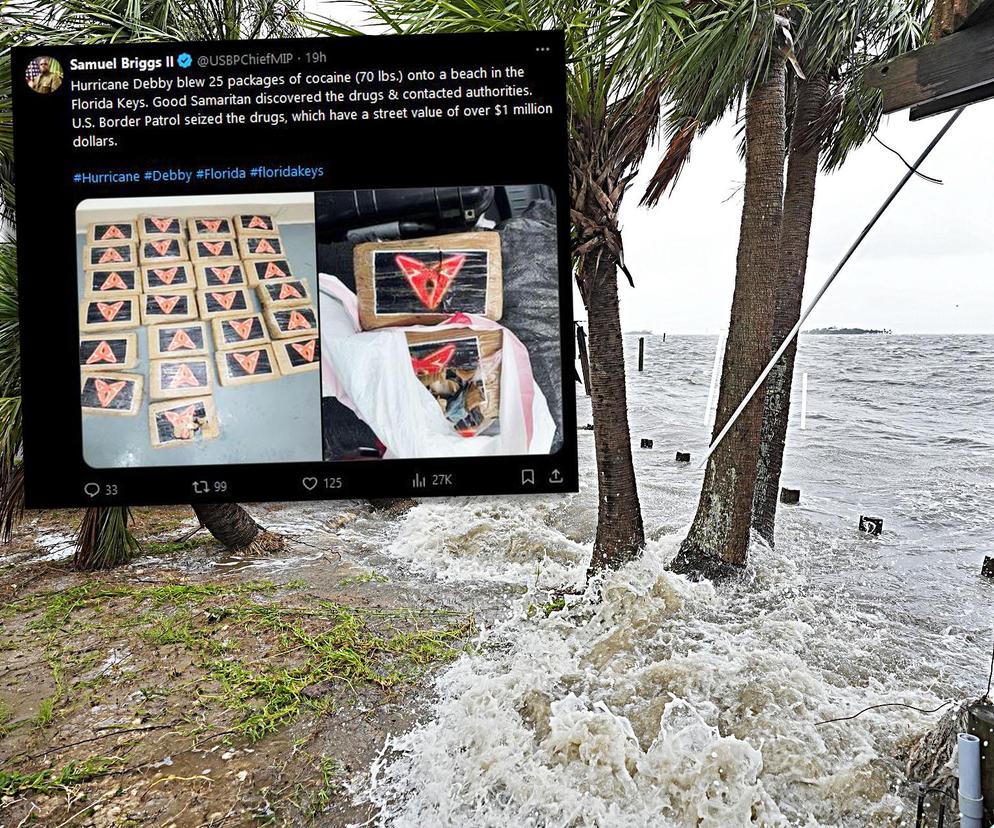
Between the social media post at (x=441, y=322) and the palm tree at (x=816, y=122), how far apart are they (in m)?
3.87

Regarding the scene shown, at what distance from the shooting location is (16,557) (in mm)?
7426

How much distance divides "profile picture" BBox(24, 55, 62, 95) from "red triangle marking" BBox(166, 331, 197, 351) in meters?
0.88

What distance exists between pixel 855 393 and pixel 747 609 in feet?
62.4

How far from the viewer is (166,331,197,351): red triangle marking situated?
2309 mm

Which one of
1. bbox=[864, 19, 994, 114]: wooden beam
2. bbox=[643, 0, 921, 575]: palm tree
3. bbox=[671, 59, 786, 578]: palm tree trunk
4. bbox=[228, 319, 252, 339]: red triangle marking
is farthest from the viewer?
bbox=[671, 59, 786, 578]: palm tree trunk

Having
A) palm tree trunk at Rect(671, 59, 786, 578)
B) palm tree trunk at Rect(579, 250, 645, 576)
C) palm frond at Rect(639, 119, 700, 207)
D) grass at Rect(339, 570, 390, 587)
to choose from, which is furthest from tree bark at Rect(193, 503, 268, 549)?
palm frond at Rect(639, 119, 700, 207)

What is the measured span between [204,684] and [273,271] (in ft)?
12.1

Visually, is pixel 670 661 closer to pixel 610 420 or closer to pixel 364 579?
pixel 610 420

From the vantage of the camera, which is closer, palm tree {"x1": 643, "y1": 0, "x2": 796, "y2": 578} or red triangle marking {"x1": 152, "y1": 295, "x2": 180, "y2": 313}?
red triangle marking {"x1": 152, "y1": 295, "x2": 180, "y2": 313}

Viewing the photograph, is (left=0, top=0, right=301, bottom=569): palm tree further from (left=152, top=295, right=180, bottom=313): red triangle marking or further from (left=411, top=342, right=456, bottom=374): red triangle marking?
(left=411, top=342, right=456, bottom=374): red triangle marking

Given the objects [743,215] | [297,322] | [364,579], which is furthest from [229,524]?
[743,215]

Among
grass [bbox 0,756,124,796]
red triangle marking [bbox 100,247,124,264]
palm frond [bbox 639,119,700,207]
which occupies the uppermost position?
palm frond [bbox 639,119,700,207]

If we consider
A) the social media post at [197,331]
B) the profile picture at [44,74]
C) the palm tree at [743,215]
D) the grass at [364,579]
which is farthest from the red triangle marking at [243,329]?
the grass at [364,579]

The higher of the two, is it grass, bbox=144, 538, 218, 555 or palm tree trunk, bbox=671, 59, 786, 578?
palm tree trunk, bbox=671, 59, 786, 578
